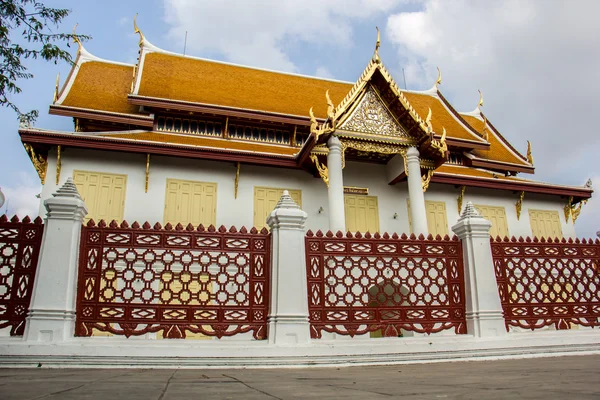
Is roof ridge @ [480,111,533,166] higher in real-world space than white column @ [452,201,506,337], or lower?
higher

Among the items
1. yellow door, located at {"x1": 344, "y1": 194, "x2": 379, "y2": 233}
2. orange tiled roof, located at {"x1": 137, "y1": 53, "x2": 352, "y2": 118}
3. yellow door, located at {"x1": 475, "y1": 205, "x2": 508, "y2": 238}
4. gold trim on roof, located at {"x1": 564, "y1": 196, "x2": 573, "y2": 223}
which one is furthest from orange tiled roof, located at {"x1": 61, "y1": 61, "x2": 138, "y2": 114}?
gold trim on roof, located at {"x1": 564, "y1": 196, "x2": 573, "y2": 223}

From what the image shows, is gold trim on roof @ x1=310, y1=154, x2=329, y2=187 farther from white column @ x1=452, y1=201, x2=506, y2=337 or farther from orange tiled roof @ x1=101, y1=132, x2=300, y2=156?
white column @ x1=452, y1=201, x2=506, y2=337

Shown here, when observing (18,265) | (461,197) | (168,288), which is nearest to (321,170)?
(461,197)

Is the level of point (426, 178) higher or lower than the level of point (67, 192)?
higher

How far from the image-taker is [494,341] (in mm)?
5648

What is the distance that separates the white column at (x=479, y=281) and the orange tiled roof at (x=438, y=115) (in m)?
10.3

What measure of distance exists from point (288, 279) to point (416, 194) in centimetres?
711

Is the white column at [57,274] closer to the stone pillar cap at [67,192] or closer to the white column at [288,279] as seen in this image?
the stone pillar cap at [67,192]

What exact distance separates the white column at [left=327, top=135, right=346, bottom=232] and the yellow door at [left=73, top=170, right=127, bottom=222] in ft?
16.6

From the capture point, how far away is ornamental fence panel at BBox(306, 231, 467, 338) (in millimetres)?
5566

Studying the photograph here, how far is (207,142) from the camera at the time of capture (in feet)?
41.5

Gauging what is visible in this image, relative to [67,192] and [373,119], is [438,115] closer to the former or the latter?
[373,119]

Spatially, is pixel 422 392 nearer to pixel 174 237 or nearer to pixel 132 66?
pixel 174 237

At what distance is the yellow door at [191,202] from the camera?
11453 mm
